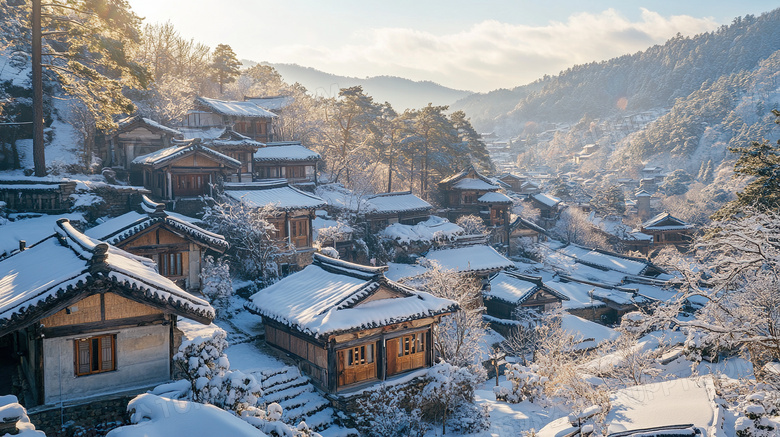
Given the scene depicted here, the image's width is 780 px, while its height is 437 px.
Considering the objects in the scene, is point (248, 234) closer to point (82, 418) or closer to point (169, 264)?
point (169, 264)

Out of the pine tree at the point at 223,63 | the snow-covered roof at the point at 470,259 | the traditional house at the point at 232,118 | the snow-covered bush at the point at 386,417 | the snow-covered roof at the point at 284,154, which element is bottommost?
the snow-covered bush at the point at 386,417

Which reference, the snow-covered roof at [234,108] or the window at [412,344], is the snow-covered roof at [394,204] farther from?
the window at [412,344]

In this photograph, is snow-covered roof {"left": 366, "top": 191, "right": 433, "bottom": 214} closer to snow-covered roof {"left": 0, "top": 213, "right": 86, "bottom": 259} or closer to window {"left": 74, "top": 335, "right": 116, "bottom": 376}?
snow-covered roof {"left": 0, "top": 213, "right": 86, "bottom": 259}

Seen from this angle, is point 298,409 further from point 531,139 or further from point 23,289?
point 531,139

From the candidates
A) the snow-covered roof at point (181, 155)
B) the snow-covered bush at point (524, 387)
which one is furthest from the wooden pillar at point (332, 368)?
the snow-covered roof at point (181, 155)

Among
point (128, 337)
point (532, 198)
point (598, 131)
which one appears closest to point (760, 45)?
point (598, 131)

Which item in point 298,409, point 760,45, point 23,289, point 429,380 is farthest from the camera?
point 760,45

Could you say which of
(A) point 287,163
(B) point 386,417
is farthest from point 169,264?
(A) point 287,163
